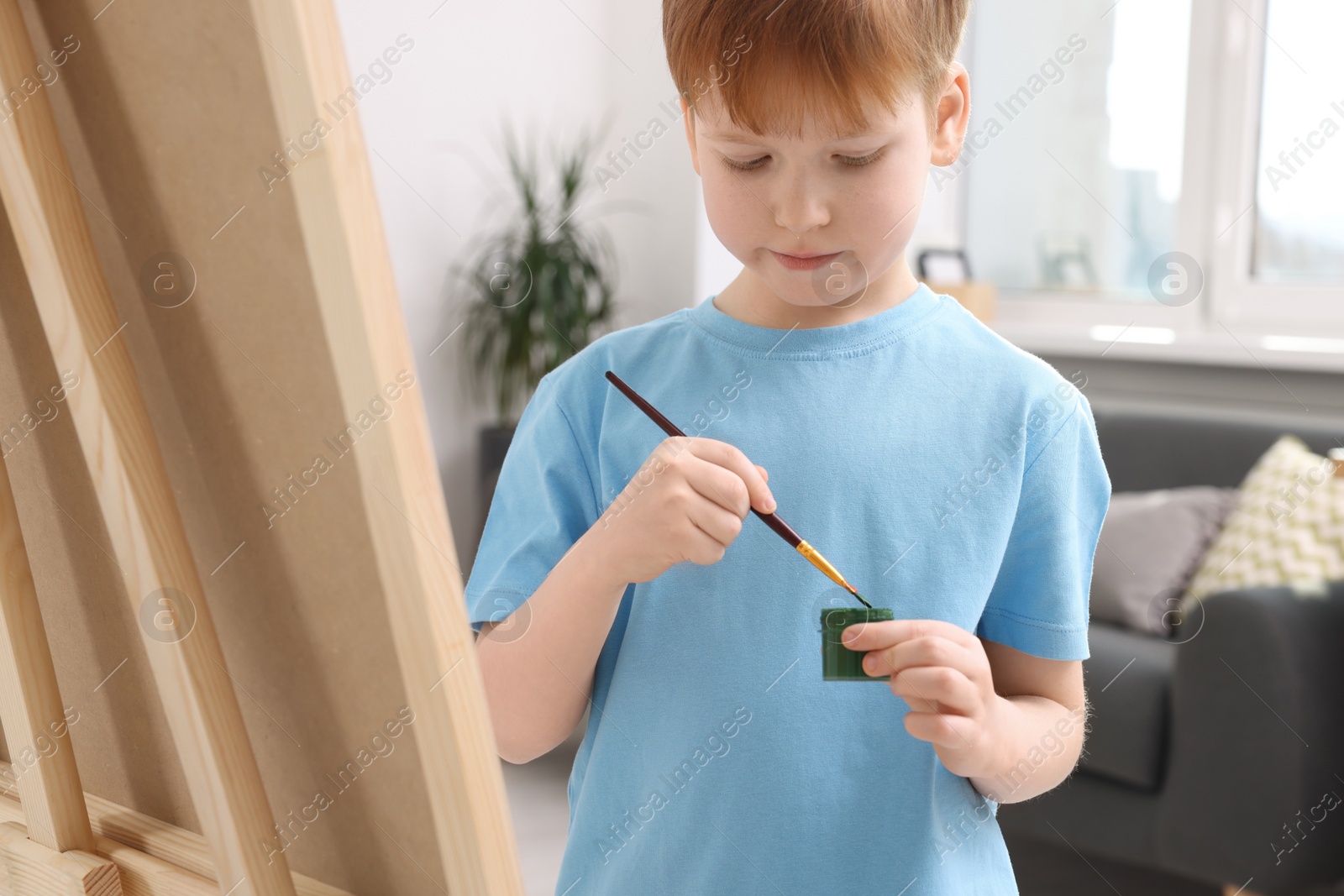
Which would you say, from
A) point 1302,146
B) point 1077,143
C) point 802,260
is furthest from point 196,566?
point 1077,143

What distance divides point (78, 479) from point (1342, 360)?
3130 mm

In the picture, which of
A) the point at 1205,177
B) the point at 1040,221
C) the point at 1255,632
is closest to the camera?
the point at 1255,632

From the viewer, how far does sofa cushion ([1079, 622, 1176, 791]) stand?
2.24 meters

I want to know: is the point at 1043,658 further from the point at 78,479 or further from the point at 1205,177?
the point at 1205,177

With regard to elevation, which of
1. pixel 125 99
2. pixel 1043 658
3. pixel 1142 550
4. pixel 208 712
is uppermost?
pixel 125 99

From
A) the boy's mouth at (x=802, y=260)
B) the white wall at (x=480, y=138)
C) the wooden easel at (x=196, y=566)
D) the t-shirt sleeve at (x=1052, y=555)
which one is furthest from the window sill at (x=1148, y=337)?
the wooden easel at (x=196, y=566)

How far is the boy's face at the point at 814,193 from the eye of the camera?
680 mm

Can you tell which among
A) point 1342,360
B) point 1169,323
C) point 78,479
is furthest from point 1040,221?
point 78,479

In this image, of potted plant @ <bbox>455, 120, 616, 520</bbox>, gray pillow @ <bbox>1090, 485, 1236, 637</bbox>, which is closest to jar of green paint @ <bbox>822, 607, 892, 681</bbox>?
gray pillow @ <bbox>1090, 485, 1236, 637</bbox>

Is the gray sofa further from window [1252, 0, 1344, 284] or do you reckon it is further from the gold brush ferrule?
the gold brush ferrule

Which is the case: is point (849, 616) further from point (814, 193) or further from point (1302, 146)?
point (1302, 146)

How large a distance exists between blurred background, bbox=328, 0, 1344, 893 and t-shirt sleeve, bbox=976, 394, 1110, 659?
60.6 inches

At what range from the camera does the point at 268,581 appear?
503 millimetres

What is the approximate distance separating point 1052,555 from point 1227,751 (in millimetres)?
1626
